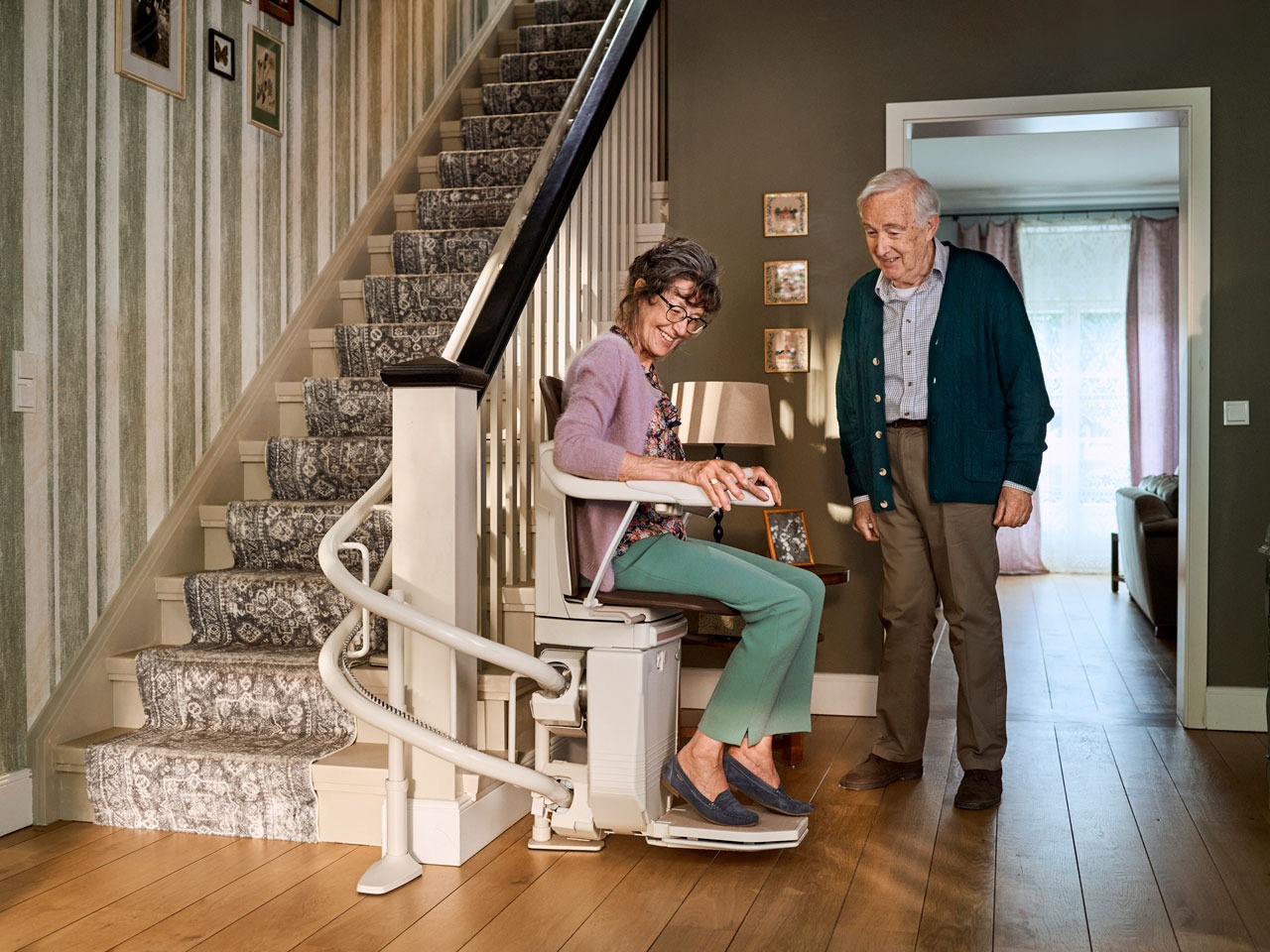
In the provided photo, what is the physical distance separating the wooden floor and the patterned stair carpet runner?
0.10 meters

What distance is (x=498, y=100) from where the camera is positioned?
5289mm

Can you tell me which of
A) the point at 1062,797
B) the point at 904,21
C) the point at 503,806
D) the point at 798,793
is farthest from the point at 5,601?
the point at 904,21

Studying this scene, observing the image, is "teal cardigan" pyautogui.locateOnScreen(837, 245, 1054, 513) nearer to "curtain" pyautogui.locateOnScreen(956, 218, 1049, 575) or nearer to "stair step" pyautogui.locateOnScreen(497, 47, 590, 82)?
"stair step" pyautogui.locateOnScreen(497, 47, 590, 82)

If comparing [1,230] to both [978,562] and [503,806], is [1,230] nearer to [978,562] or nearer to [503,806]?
[503,806]

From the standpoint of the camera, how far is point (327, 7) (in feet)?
14.3

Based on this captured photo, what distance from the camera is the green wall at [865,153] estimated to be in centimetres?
374

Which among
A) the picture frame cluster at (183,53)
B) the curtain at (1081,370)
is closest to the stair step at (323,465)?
the picture frame cluster at (183,53)

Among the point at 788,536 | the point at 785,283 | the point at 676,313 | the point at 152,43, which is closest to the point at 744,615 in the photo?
the point at 676,313

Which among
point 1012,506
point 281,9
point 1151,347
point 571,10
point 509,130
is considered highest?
point 571,10

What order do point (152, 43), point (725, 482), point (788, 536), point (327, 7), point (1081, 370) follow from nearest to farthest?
point (725, 482), point (152, 43), point (788, 536), point (327, 7), point (1081, 370)

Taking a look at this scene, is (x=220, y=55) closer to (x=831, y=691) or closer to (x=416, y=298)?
(x=416, y=298)

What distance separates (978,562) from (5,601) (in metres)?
2.29

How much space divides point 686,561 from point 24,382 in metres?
1.58

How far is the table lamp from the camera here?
3650 mm
